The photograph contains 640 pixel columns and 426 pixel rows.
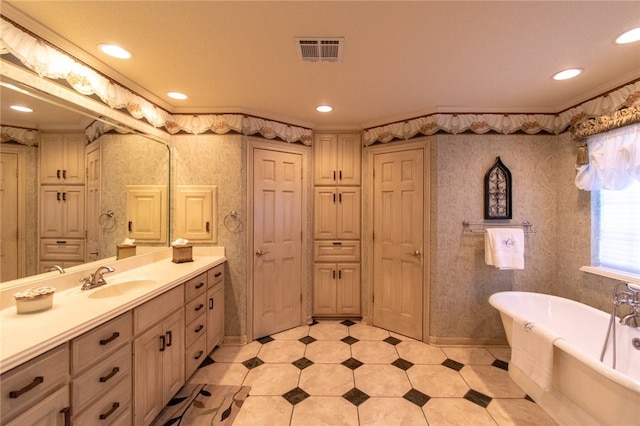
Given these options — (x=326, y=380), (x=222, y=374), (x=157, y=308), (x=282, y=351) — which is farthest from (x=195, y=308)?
(x=326, y=380)

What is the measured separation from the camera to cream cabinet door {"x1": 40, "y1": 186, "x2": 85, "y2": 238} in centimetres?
152

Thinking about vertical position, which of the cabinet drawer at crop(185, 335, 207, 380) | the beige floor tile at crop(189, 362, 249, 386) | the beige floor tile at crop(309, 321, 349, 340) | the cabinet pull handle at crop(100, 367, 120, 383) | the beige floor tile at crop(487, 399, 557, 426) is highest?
the cabinet pull handle at crop(100, 367, 120, 383)

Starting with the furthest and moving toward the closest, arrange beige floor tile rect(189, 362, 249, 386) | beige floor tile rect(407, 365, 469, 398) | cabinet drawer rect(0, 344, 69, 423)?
beige floor tile rect(189, 362, 249, 386)
beige floor tile rect(407, 365, 469, 398)
cabinet drawer rect(0, 344, 69, 423)

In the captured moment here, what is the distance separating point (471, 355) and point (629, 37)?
8.53 feet

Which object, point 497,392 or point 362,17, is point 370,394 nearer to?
point 497,392

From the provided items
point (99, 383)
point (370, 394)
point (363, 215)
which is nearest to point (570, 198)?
point (363, 215)

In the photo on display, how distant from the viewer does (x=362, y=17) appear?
4.49 feet

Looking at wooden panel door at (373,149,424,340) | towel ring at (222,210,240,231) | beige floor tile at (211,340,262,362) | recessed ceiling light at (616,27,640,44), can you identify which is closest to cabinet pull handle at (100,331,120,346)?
beige floor tile at (211,340,262,362)

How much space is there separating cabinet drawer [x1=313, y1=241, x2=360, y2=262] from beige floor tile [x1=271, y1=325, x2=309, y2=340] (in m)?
0.82

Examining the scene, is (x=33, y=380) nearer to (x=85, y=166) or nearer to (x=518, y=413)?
(x=85, y=166)

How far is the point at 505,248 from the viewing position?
8.10ft

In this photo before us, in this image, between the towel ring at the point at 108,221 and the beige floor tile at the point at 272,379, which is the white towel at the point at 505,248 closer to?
the beige floor tile at the point at 272,379

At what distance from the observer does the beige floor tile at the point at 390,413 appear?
1703 mm

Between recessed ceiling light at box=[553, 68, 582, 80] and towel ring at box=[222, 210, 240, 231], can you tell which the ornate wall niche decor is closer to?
recessed ceiling light at box=[553, 68, 582, 80]
